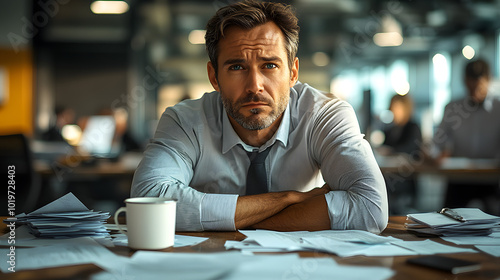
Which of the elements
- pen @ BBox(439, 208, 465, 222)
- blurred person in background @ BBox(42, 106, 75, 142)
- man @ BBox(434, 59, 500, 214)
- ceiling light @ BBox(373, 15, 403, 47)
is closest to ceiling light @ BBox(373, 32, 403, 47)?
ceiling light @ BBox(373, 15, 403, 47)

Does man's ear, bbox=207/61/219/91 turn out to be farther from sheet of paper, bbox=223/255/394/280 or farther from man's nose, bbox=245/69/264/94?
sheet of paper, bbox=223/255/394/280

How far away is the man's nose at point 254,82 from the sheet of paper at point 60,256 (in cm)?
77

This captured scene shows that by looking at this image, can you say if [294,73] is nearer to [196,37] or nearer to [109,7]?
[109,7]

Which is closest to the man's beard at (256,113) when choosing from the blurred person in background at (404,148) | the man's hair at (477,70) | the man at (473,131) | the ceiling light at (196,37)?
the man at (473,131)

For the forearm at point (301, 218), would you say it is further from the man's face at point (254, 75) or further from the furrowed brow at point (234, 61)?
the furrowed brow at point (234, 61)

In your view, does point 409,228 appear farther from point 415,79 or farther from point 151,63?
point 415,79

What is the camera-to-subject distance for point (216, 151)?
5.73 feet

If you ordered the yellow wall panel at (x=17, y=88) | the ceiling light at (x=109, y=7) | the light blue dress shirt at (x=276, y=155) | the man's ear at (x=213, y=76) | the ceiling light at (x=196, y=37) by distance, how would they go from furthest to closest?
the yellow wall panel at (x=17, y=88)
the ceiling light at (x=196, y=37)
the ceiling light at (x=109, y=7)
the man's ear at (x=213, y=76)
the light blue dress shirt at (x=276, y=155)

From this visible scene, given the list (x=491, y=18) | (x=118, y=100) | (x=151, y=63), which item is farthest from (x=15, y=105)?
(x=491, y=18)

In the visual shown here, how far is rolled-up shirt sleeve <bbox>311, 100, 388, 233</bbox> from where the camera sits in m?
1.38

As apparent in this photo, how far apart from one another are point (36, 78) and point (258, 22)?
8518mm

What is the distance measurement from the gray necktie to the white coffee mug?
A: 2.17ft

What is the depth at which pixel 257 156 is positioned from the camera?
174 cm

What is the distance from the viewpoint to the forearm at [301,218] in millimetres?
1366
